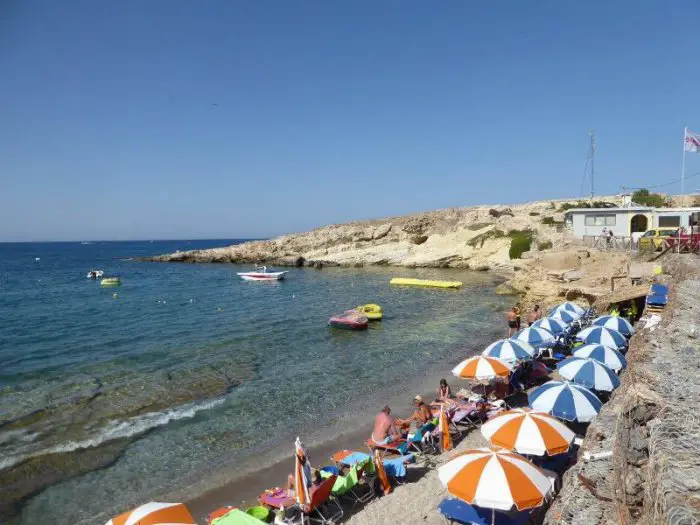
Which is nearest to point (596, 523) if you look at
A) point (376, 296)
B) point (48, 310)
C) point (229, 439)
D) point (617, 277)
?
point (229, 439)

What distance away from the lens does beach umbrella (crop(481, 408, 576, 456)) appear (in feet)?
27.7

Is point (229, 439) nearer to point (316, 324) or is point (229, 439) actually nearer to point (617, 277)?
point (316, 324)

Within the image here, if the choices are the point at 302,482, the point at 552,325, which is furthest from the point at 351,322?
the point at 302,482

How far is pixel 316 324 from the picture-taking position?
29594 mm

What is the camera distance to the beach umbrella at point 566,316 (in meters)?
19.4

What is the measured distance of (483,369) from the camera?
1316 centimetres

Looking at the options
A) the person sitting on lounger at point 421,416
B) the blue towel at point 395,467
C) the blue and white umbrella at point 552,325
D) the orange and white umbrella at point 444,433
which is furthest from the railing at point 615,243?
the blue towel at point 395,467

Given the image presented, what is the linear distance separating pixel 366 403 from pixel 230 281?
44747mm

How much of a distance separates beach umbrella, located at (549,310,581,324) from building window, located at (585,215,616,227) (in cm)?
2106

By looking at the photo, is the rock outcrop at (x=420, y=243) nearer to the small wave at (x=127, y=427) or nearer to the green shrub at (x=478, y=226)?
the green shrub at (x=478, y=226)

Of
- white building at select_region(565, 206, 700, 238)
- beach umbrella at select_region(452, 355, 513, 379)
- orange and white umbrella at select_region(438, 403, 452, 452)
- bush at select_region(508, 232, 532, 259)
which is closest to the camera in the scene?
orange and white umbrella at select_region(438, 403, 452, 452)

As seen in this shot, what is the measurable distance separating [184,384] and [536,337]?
13.5m

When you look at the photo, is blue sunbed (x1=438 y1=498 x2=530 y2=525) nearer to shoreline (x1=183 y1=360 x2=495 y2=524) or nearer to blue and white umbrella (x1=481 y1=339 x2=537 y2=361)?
shoreline (x1=183 y1=360 x2=495 y2=524)

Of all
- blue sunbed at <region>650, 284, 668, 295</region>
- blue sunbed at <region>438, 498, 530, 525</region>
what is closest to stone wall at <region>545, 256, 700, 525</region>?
blue sunbed at <region>438, 498, 530, 525</region>
